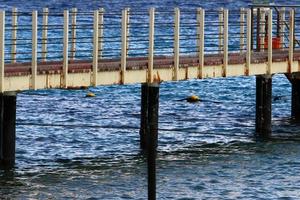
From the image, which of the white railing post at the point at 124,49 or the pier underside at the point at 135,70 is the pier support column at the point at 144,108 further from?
the white railing post at the point at 124,49

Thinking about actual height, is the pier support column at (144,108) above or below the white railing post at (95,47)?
below

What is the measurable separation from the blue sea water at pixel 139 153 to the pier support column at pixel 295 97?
42cm

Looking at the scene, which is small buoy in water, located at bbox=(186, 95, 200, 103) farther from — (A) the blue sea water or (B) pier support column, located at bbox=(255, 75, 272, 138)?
(B) pier support column, located at bbox=(255, 75, 272, 138)

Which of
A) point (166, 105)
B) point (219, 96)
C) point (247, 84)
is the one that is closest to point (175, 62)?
point (166, 105)

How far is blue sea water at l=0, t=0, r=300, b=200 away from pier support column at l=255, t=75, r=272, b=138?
45cm

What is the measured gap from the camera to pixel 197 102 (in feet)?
209

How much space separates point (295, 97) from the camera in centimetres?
5441

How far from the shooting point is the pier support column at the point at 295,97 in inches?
2122

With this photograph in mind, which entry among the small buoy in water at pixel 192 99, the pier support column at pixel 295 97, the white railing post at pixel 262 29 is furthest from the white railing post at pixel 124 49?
the small buoy in water at pixel 192 99

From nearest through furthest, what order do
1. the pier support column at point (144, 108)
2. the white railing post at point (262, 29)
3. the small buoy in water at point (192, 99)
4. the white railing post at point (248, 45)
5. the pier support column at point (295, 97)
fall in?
1. the pier support column at point (144, 108)
2. the white railing post at point (248, 45)
3. the white railing post at point (262, 29)
4. the pier support column at point (295, 97)
5. the small buoy in water at point (192, 99)

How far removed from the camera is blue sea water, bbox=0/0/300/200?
4122cm

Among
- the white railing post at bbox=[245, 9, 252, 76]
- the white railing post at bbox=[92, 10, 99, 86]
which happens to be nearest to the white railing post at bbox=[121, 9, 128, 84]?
the white railing post at bbox=[92, 10, 99, 86]

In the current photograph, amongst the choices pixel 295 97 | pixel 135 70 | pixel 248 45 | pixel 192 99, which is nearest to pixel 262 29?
pixel 295 97

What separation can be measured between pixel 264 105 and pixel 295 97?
4550 mm
